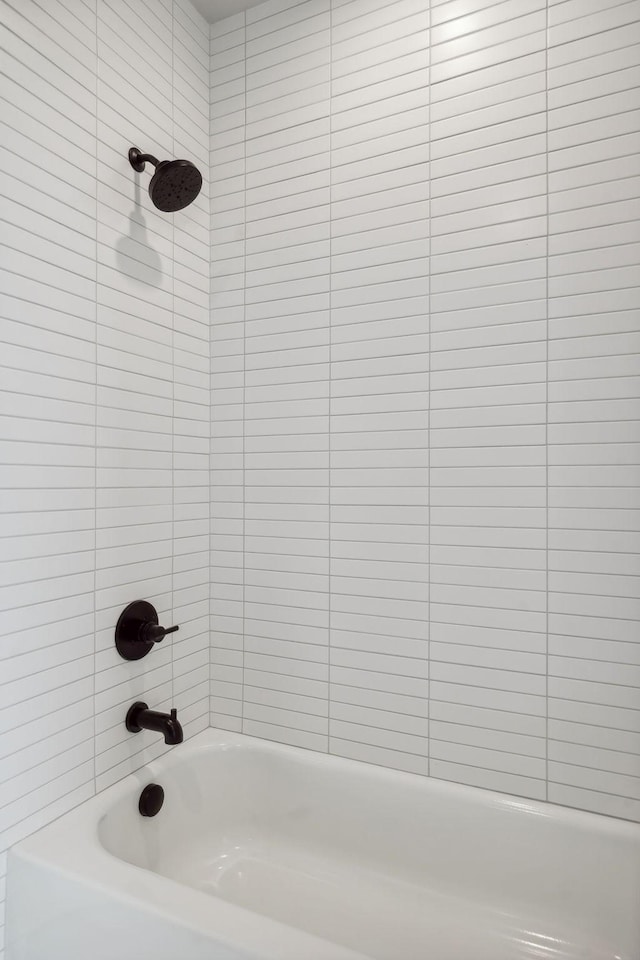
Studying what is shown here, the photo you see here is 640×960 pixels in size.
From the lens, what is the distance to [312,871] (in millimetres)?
1594

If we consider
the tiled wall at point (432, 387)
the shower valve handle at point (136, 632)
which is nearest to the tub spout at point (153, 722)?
the shower valve handle at point (136, 632)

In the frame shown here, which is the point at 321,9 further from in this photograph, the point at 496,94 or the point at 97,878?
the point at 97,878

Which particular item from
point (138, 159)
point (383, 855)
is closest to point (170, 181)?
point (138, 159)

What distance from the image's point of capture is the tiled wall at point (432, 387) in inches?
53.3

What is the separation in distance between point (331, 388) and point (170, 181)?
0.68 meters

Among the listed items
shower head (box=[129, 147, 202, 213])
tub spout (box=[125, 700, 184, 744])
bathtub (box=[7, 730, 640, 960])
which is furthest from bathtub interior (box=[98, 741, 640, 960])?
shower head (box=[129, 147, 202, 213])

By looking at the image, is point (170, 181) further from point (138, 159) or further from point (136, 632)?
point (136, 632)

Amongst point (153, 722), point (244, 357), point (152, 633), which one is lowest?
point (153, 722)

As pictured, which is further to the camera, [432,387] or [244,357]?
[244,357]

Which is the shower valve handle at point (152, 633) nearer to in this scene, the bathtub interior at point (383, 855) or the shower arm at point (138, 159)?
the bathtub interior at point (383, 855)

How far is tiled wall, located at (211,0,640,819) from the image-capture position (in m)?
1.35

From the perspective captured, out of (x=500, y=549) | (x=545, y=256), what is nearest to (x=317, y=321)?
(x=545, y=256)

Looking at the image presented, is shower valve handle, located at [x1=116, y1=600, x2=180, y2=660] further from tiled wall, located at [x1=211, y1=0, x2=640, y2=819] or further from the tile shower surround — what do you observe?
tiled wall, located at [x1=211, y1=0, x2=640, y2=819]

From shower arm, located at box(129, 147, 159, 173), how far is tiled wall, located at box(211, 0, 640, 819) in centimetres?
38
